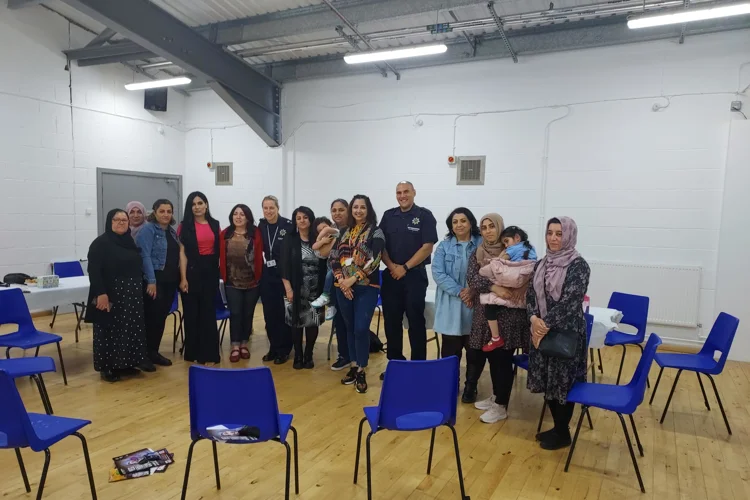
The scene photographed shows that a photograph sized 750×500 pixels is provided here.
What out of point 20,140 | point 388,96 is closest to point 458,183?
point 388,96

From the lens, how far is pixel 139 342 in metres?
3.98

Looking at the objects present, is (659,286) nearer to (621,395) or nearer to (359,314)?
(621,395)

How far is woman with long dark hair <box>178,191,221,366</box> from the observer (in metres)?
4.16

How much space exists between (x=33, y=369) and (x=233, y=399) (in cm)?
155

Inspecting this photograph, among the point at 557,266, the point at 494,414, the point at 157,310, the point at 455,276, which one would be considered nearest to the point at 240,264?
the point at 157,310

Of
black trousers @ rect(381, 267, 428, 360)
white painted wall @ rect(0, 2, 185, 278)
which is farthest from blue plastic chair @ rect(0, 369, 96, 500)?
white painted wall @ rect(0, 2, 185, 278)

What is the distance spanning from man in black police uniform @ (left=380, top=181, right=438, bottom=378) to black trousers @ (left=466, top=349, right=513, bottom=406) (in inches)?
20.2

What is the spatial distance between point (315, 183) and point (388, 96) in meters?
1.65

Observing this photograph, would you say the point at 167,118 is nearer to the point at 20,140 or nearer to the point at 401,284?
the point at 20,140

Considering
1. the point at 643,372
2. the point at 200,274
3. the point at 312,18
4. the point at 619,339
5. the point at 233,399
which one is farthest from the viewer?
the point at 312,18

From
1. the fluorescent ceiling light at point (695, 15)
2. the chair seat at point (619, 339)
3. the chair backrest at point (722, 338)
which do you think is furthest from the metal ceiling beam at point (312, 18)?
the chair backrest at point (722, 338)

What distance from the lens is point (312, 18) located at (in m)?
5.42

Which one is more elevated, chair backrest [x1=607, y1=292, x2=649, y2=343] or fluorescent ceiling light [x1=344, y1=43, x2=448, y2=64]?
Result: fluorescent ceiling light [x1=344, y1=43, x2=448, y2=64]

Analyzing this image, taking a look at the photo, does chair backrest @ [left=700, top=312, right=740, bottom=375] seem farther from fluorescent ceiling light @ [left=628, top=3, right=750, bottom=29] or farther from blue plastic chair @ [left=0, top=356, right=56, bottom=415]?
blue plastic chair @ [left=0, top=356, right=56, bottom=415]
